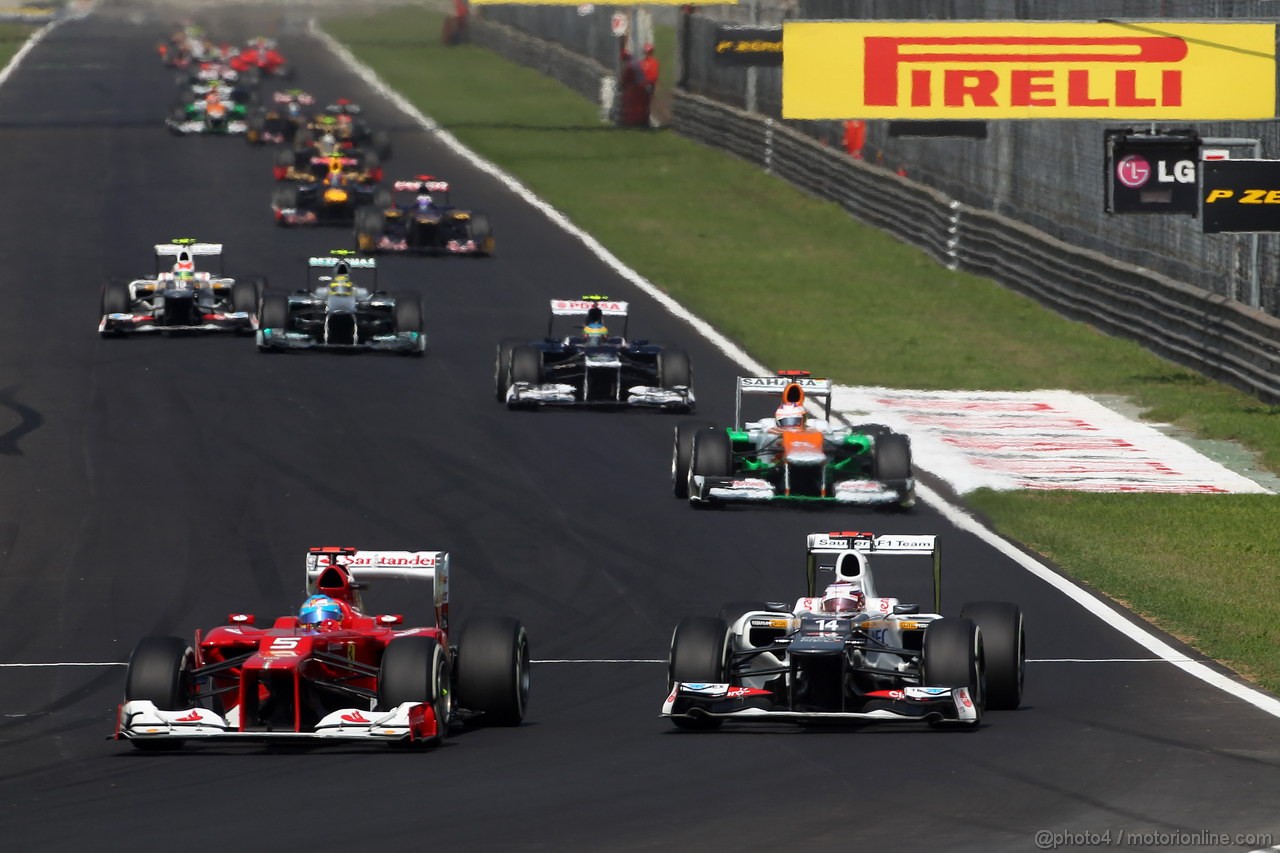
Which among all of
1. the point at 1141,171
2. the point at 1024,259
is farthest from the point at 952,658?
the point at 1024,259

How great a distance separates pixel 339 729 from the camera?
530 inches

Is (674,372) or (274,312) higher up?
(274,312)

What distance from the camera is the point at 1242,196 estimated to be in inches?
1041

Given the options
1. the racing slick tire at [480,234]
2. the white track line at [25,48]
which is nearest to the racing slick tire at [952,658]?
the racing slick tire at [480,234]

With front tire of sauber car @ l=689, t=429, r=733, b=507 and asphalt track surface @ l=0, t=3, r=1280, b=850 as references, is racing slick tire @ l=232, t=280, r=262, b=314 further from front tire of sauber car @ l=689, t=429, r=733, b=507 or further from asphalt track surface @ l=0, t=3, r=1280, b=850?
front tire of sauber car @ l=689, t=429, r=733, b=507

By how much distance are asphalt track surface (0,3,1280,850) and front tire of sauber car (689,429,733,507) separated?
52cm

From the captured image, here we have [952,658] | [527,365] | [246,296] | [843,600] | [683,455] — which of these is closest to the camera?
[952,658]

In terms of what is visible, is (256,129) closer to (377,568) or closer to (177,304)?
(177,304)

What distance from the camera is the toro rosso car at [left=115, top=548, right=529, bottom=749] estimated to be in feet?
44.3

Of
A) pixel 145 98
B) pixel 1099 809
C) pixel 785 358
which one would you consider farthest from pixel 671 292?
pixel 145 98

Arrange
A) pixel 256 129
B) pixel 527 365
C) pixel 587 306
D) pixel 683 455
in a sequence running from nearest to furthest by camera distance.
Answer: pixel 683 455 < pixel 527 365 < pixel 587 306 < pixel 256 129

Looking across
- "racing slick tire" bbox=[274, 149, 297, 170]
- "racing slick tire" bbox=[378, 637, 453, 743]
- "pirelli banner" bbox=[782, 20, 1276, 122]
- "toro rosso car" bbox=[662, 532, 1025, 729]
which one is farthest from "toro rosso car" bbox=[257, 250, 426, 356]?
"racing slick tire" bbox=[274, 149, 297, 170]

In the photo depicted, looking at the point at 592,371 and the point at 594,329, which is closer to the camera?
the point at 592,371

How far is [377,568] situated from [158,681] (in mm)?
1866
